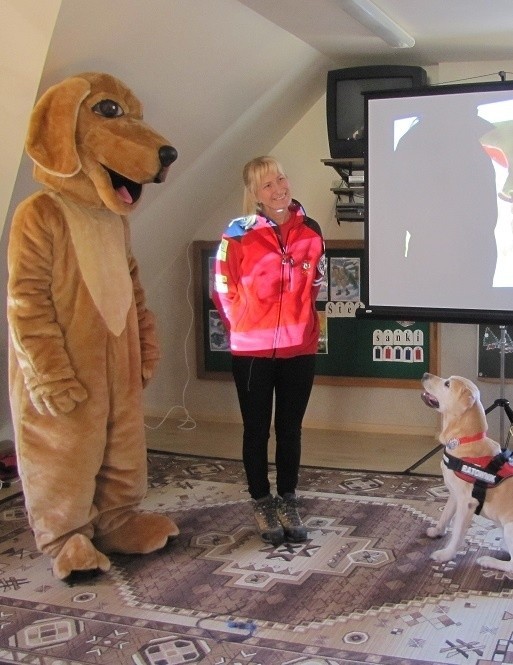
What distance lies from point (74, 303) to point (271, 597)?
1043mm

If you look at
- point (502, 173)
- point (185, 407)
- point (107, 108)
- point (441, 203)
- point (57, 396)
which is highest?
point (107, 108)

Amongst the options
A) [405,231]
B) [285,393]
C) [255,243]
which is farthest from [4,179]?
[405,231]

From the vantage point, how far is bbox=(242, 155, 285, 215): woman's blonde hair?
2785 mm

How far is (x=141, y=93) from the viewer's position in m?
2.99

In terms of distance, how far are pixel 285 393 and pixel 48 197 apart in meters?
1.02

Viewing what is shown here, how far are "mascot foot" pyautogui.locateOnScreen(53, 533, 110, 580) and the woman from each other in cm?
58

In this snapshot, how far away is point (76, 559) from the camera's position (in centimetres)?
253

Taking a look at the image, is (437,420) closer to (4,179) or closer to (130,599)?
(130,599)

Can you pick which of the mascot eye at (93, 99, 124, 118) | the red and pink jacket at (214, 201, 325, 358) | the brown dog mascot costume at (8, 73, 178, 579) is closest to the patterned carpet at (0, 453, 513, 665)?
the brown dog mascot costume at (8, 73, 178, 579)

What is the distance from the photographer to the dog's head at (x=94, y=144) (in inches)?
96.9

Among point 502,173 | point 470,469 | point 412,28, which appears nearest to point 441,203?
point 502,173

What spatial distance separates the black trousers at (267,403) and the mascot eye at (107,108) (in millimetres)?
890

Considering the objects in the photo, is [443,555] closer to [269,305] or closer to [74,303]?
[269,305]

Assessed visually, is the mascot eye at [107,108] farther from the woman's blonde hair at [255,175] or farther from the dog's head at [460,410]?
the dog's head at [460,410]
